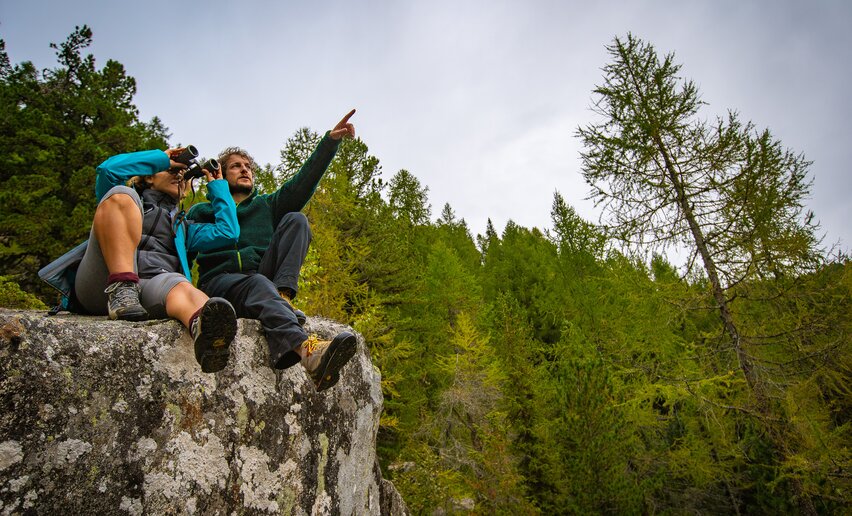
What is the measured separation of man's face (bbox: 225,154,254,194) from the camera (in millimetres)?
3287

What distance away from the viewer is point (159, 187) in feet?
9.16

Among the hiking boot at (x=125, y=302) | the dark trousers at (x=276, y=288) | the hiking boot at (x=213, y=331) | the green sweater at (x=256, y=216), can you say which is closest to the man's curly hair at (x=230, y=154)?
the green sweater at (x=256, y=216)

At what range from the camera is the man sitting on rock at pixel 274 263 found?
2303 millimetres

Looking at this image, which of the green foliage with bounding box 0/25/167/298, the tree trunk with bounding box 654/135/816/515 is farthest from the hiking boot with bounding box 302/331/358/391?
the green foliage with bounding box 0/25/167/298

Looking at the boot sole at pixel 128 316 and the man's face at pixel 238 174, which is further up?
the man's face at pixel 238 174

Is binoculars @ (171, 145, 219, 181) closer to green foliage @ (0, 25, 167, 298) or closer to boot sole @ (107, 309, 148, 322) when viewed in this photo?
boot sole @ (107, 309, 148, 322)

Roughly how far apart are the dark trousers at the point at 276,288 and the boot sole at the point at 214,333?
1.11 feet

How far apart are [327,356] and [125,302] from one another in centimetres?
102

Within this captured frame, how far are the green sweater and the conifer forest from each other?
406 centimetres

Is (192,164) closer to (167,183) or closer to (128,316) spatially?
(167,183)

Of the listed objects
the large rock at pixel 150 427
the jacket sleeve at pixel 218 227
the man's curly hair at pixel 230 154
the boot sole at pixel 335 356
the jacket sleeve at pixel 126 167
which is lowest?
the large rock at pixel 150 427

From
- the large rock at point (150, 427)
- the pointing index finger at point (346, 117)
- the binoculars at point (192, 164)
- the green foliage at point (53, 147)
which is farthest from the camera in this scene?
the green foliage at point (53, 147)

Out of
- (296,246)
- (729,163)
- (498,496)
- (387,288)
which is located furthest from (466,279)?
(296,246)

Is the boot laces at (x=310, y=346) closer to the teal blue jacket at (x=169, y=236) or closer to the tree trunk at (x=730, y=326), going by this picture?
the teal blue jacket at (x=169, y=236)
